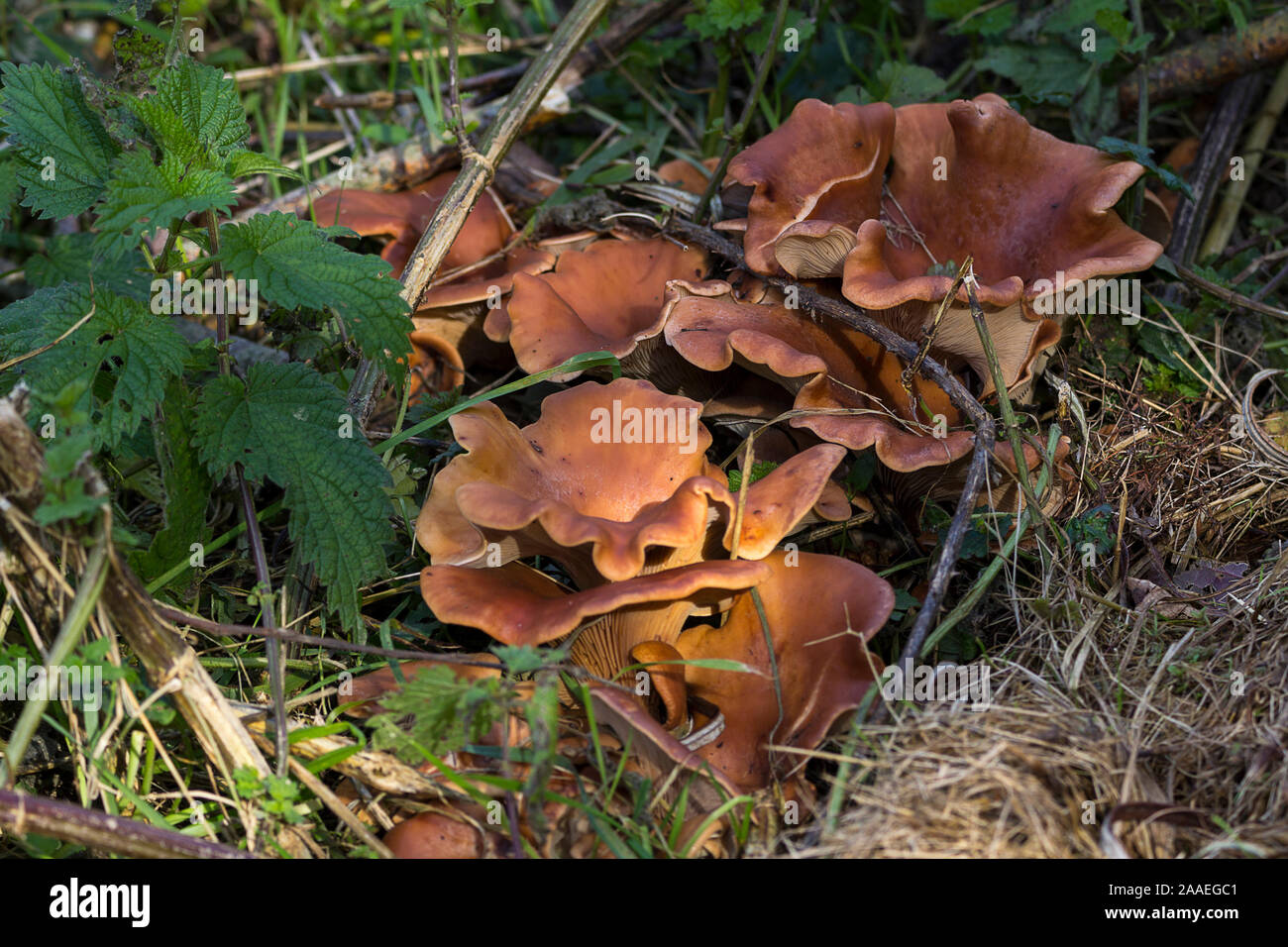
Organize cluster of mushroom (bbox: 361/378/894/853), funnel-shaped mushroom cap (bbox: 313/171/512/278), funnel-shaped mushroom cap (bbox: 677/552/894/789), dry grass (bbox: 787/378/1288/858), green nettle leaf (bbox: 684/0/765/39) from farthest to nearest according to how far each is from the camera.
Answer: green nettle leaf (bbox: 684/0/765/39) → funnel-shaped mushroom cap (bbox: 313/171/512/278) → funnel-shaped mushroom cap (bbox: 677/552/894/789) → cluster of mushroom (bbox: 361/378/894/853) → dry grass (bbox: 787/378/1288/858)

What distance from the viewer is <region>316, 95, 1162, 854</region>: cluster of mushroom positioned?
2.57 metres

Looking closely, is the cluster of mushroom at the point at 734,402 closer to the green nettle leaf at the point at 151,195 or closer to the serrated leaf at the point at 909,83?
Answer: the serrated leaf at the point at 909,83

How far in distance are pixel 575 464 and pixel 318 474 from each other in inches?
29.7

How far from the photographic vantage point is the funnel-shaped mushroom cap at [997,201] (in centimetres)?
334

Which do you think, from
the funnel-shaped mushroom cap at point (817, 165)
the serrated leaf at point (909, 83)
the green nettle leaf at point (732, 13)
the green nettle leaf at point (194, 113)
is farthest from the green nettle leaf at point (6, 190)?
the serrated leaf at point (909, 83)

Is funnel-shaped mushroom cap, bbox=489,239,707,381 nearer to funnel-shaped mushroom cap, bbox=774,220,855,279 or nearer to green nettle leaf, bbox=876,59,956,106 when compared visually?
funnel-shaped mushroom cap, bbox=774,220,855,279

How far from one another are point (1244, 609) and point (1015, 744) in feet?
3.25

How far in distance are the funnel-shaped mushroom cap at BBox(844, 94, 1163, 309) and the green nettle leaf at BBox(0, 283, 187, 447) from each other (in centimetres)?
214

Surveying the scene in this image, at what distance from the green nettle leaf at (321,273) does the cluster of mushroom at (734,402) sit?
335mm

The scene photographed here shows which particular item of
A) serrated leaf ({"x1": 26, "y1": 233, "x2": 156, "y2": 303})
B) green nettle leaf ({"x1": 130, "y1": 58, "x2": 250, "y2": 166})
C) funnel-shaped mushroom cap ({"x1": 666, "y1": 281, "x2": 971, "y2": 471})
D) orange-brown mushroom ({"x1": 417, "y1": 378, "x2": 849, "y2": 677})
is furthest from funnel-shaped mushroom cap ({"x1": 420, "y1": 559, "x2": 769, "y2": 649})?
serrated leaf ({"x1": 26, "y1": 233, "x2": 156, "y2": 303})

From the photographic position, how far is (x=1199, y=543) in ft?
11.1

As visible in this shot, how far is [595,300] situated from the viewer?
3.76m

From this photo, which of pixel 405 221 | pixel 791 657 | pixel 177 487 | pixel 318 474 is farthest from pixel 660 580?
pixel 405 221

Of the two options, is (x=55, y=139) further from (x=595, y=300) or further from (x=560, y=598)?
(x=560, y=598)
